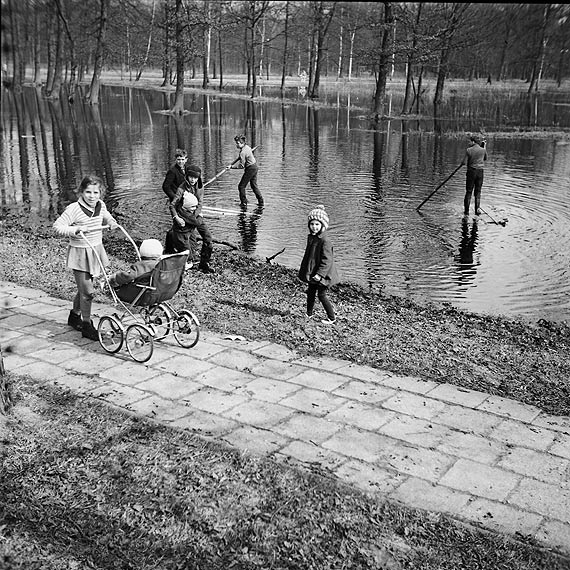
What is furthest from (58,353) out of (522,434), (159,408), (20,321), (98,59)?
(98,59)

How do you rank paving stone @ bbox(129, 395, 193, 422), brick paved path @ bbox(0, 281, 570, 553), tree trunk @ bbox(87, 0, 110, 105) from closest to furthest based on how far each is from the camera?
brick paved path @ bbox(0, 281, 570, 553), paving stone @ bbox(129, 395, 193, 422), tree trunk @ bbox(87, 0, 110, 105)

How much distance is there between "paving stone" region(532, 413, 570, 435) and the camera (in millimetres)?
5891

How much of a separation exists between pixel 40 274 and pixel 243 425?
582cm

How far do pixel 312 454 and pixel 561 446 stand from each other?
6.56 ft

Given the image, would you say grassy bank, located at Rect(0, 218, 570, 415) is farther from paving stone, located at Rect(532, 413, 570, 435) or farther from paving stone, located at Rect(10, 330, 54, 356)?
paving stone, located at Rect(10, 330, 54, 356)

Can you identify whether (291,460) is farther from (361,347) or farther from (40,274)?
(40,274)

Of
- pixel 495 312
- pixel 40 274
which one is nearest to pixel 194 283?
pixel 40 274

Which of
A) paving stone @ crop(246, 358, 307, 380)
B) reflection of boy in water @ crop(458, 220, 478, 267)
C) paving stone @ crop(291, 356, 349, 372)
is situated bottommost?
reflection of boy in water @ crop(458, 220, 478, 267)

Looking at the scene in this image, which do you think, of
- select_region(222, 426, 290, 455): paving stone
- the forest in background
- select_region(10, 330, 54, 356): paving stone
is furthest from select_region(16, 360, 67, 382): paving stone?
the forest in background

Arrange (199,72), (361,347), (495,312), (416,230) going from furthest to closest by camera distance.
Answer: (199,72)
(416,230)
(495,312)
(361,347)

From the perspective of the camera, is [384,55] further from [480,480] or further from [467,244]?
[480,480]

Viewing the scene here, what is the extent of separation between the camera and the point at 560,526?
177 inches

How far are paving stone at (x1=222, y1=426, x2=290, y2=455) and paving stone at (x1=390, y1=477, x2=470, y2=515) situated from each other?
41.0 inches

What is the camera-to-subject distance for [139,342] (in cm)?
752
